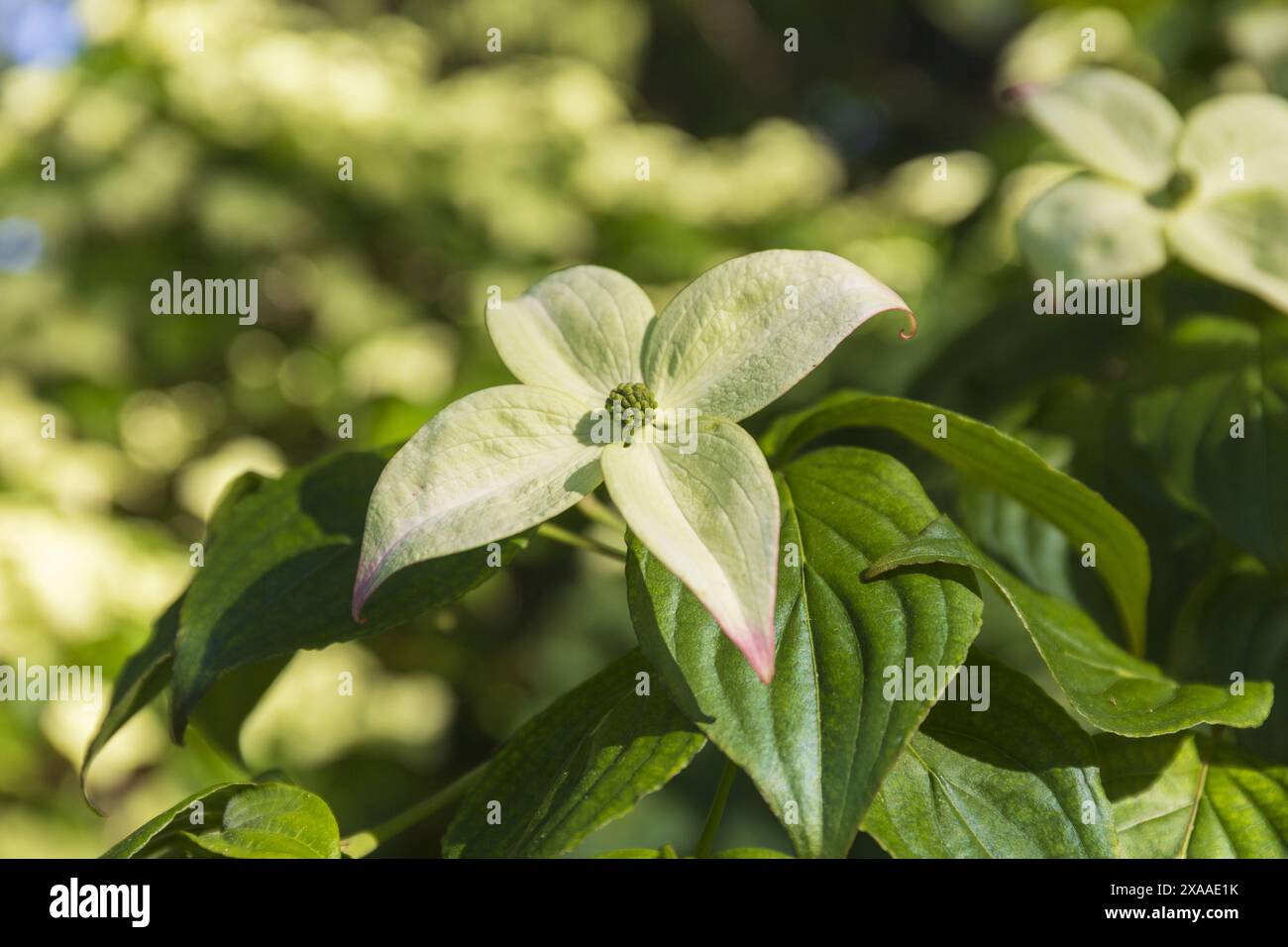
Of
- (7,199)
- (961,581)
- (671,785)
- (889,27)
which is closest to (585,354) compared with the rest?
(961,581)

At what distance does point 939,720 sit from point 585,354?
20cm

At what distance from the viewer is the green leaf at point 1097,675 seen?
1.19 ft

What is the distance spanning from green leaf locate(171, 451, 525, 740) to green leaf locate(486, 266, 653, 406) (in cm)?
7

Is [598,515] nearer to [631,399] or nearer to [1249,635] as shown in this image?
[631,399]

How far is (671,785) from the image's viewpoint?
153cm

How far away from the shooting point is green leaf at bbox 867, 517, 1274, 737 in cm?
36

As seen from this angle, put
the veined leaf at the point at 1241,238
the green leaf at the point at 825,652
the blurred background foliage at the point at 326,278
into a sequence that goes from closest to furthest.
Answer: the green leaf at the point at 825,652 → the veined leaf at the point at 1241,238 → the blurred background foliage at the point at 326,278

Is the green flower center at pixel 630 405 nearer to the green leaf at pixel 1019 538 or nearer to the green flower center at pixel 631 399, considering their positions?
the green flower center at pixel 631 399

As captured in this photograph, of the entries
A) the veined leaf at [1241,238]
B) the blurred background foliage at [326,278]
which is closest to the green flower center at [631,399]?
the veined leaf at [1241,238]

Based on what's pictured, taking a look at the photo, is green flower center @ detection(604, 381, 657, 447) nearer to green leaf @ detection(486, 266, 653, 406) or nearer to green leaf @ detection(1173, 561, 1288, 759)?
green leaf @ detection(486, 266, 653, 406)

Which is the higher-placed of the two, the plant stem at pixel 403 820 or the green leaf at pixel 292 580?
the green leaf at pixel 292 580

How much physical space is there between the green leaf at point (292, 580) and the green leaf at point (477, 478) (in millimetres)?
44
